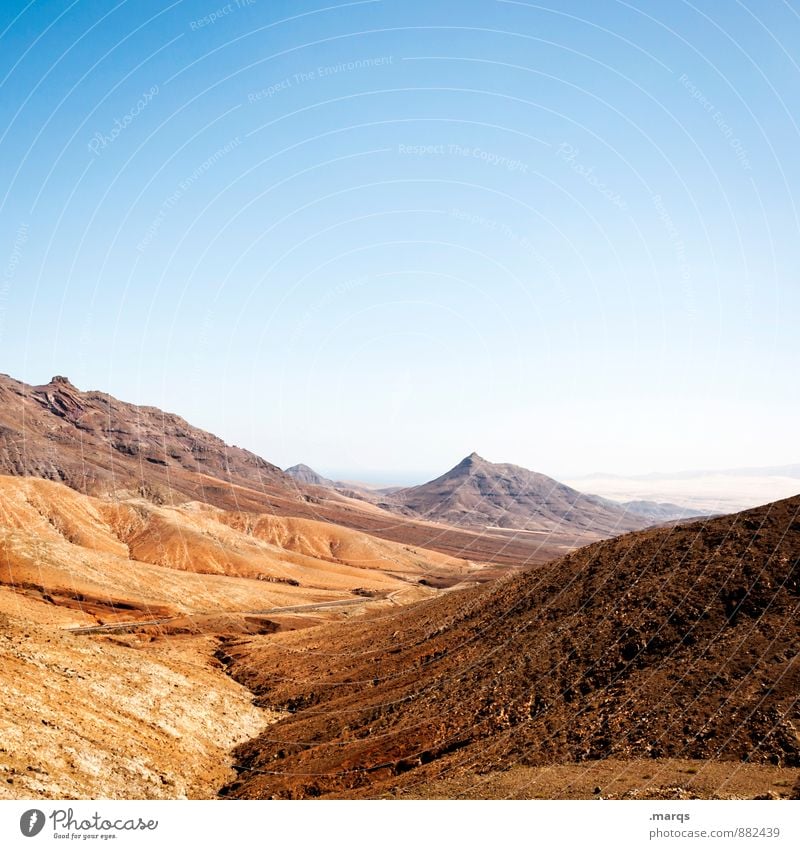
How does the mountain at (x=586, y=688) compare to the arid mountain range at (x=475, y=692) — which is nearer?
the arid mountain range at (x=475, y=692)

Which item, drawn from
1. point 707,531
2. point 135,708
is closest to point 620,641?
point 707,531

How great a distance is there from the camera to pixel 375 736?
34.3 metres

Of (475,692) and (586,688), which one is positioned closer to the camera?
(586,688)

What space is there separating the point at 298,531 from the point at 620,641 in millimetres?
139204
